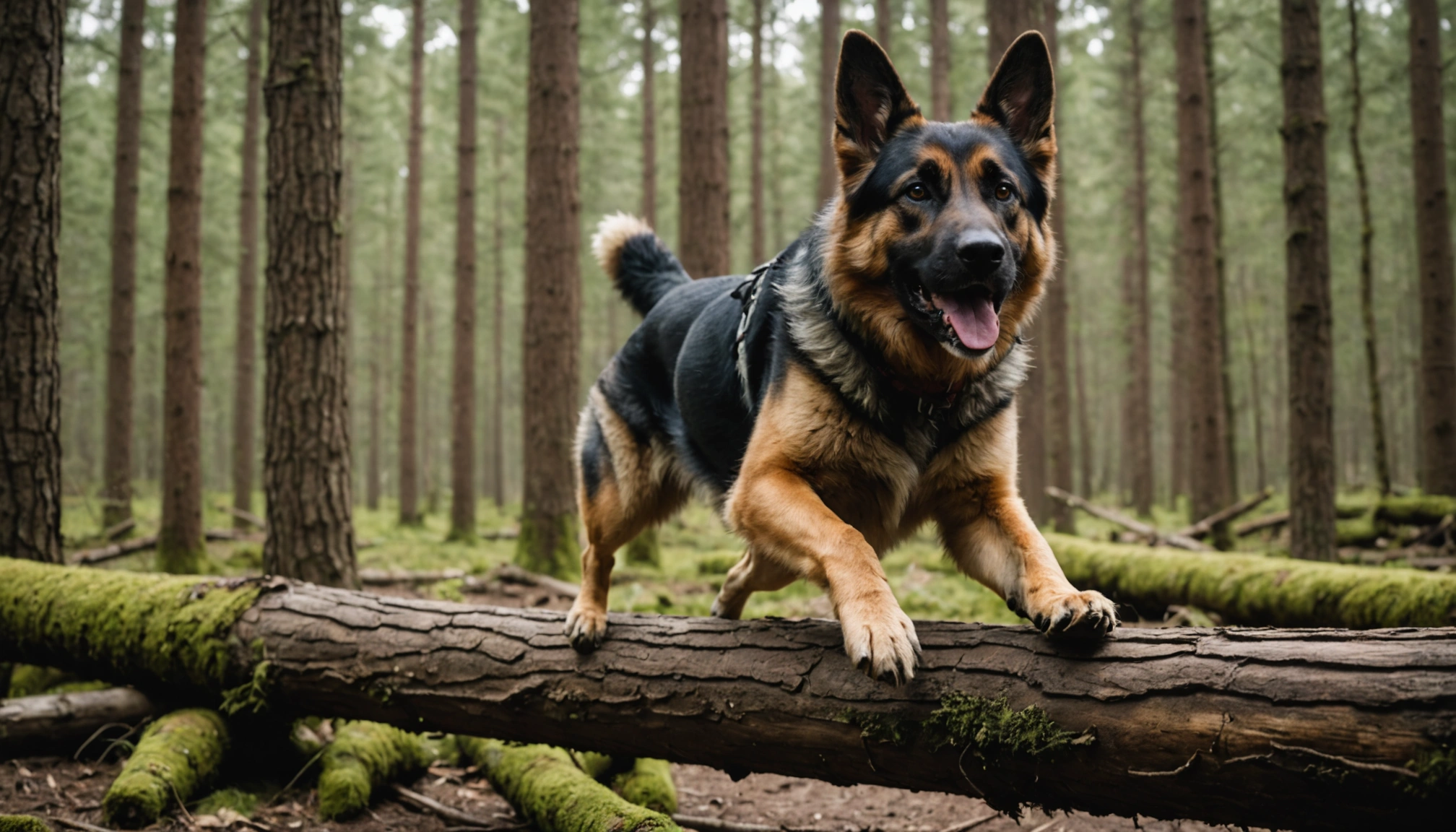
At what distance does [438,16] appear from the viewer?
824 inches

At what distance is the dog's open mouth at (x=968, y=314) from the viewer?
3.11 m

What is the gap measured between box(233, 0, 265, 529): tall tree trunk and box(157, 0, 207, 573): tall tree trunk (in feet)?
21.8

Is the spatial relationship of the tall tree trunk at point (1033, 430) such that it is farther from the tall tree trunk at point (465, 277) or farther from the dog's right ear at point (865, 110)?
the dog's right ear at point (865, 110)

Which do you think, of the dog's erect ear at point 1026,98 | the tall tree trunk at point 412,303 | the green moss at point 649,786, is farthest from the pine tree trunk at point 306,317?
the tall tree trunk at point 412,303

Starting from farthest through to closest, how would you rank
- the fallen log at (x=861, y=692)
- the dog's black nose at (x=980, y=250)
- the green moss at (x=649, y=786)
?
1. the green moss at (x=649, y=786)
2. the dog's black nose at (x=980, y=250)
3. the fallen log at (x=861, y=692)

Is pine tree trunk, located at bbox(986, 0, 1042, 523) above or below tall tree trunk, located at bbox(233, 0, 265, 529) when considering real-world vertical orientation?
below

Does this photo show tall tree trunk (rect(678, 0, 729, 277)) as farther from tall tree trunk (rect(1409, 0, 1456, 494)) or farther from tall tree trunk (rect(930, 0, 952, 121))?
tall tree trunk (rect(1409, 0, 1456, 494))

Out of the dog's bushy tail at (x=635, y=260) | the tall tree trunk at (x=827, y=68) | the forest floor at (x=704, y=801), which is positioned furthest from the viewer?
the tall tree trunk at (x=827, y=68)

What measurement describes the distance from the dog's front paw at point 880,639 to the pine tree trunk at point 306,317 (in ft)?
14.5

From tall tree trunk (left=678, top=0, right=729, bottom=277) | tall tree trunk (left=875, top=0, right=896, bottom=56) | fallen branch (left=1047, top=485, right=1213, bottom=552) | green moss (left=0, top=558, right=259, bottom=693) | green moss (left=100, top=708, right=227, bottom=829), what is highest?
tall tree trunk (left=875, top=0, right=896, bottom=56)

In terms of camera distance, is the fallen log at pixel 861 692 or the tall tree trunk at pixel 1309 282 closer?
the fallen log at pixel 861 692

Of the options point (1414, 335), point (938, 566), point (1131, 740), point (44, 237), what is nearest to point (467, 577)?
point (44, 237)

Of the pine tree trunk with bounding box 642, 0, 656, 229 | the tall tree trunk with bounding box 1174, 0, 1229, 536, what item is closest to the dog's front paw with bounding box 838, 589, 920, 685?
the tall tree trunk with bounding box 1174, 0, 1229, 536

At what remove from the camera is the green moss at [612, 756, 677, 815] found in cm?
428
